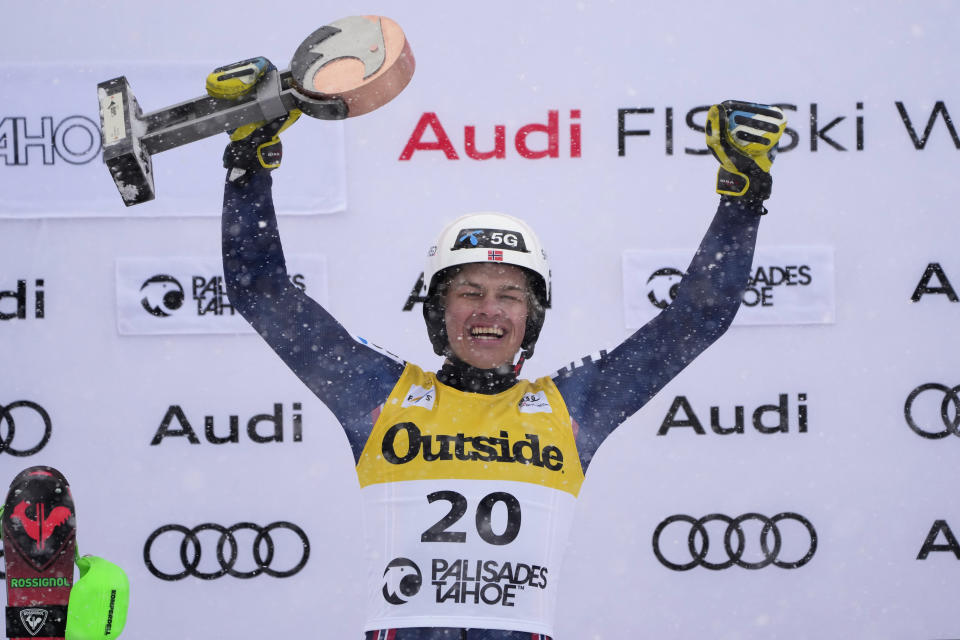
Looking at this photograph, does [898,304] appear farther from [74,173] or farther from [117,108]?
[74,173]

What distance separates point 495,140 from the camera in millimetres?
4523

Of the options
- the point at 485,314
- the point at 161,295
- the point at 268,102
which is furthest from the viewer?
the point at 161,295

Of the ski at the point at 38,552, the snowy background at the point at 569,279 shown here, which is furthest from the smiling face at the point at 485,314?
the snowy background at the point at 569,279

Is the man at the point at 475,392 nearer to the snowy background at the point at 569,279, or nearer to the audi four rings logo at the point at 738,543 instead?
the snowy background at the point at 569,279

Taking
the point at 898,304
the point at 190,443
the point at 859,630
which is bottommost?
the point at 859,630

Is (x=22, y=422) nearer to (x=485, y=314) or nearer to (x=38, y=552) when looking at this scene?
(x=38, y=552)

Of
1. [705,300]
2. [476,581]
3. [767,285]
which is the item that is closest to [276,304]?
[476,581]

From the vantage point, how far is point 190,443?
4527mm

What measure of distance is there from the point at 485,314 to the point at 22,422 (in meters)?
2.86

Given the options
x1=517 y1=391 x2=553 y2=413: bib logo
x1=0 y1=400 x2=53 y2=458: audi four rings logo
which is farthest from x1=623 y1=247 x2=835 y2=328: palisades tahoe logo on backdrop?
x1=0 y1=400 x2=53 y2=458: audi four rings logo

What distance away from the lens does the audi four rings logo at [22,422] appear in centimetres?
448

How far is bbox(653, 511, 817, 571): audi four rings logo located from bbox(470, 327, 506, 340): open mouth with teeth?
224 cm

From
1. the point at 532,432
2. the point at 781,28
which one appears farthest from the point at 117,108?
the point at 781,28

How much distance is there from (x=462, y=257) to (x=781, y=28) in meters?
2.66
